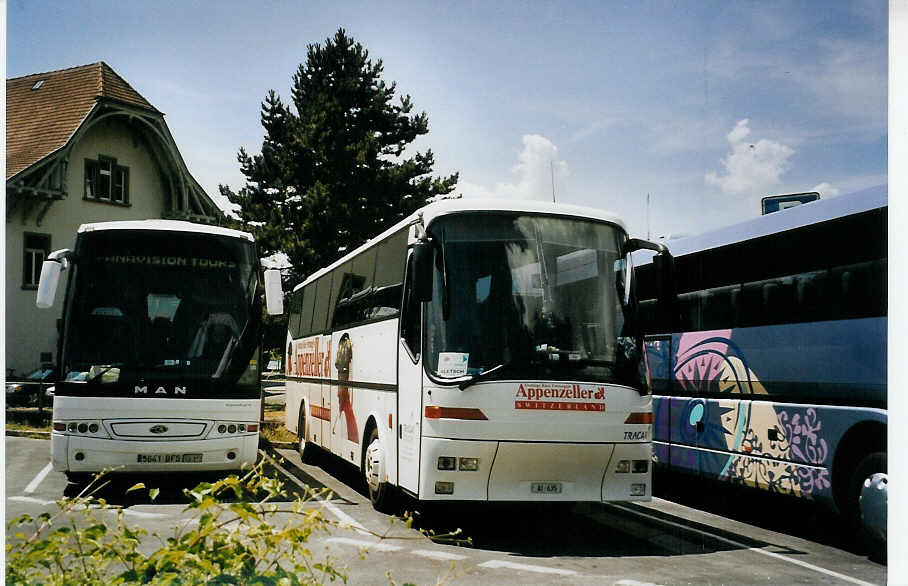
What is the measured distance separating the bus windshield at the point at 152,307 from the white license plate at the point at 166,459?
57 centimetres

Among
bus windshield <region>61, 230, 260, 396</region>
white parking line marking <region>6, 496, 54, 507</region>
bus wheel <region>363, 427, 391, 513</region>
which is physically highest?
bus windshield <region>61, 230, 260, 396</region>

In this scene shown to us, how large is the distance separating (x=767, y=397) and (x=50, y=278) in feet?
20.9

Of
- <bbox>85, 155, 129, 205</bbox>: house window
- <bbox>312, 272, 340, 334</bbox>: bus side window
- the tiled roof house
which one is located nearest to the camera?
the tiled roof house

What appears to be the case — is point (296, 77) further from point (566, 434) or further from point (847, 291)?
point (847, 291)

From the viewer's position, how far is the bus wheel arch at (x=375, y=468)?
8.76 metres

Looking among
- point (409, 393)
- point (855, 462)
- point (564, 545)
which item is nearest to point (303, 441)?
point (409, 393)

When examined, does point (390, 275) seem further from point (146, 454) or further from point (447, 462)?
point (146, 454)

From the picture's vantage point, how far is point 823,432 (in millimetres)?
7871

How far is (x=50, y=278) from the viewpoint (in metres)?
6.05

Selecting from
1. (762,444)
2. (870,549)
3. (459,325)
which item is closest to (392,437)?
(459,325)

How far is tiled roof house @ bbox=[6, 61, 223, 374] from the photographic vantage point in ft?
17.5

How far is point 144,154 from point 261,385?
401cm

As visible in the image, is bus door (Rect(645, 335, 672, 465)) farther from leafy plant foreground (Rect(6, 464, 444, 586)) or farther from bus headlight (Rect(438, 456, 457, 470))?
leafy plant foreground (Rect(6, 464, 444, 586))

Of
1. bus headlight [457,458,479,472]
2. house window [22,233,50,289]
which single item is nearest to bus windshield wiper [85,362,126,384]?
house window [22,233,50,289]
